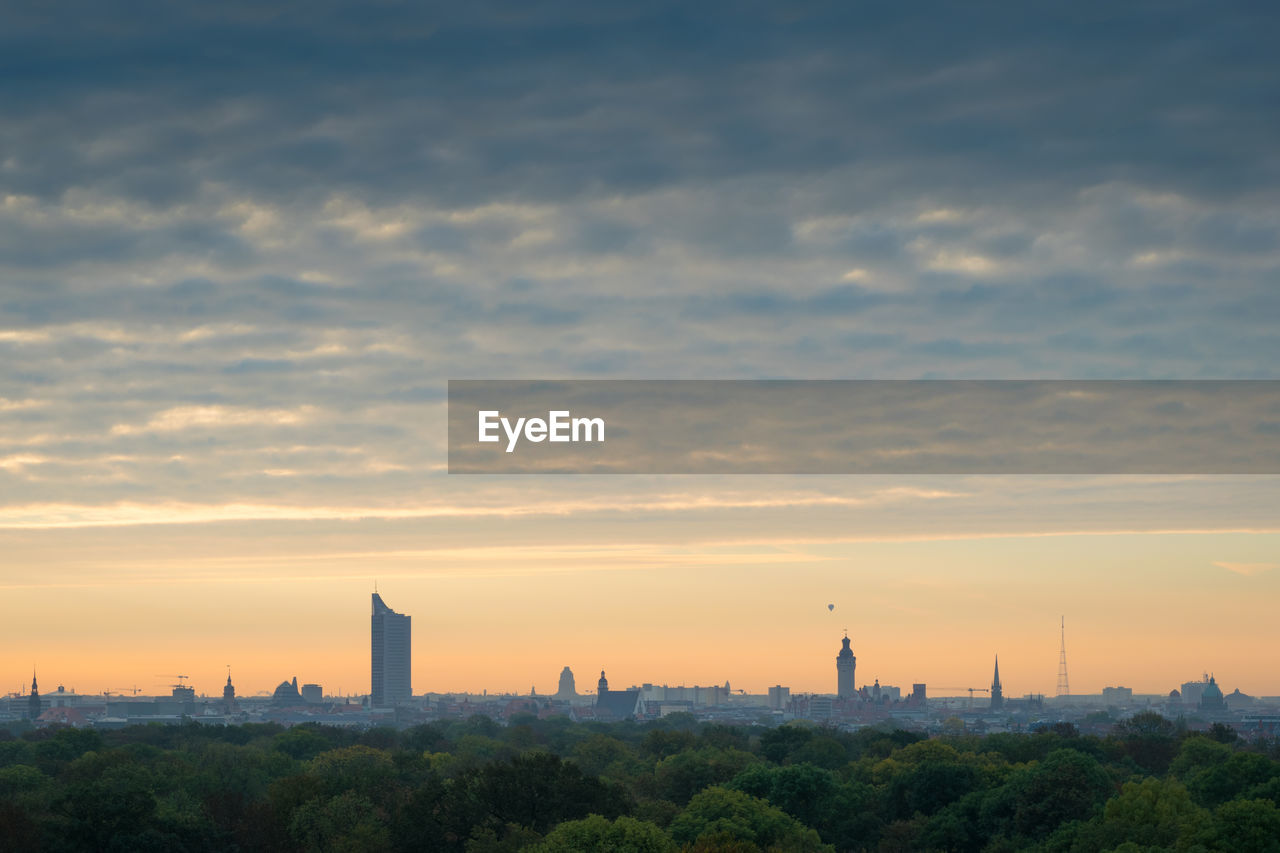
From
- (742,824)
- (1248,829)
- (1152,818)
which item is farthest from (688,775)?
(1248,829)

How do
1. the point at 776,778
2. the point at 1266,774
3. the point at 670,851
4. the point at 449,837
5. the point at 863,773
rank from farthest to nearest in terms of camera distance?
the point at 863,773 → the point at 776,778 → the point at 1266,774 → the point at 449,837 → the point at 670,851

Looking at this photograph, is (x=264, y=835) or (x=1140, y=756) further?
(x=1140, y=756)

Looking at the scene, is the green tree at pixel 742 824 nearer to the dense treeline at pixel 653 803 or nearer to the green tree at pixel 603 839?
the dense treeline at pixel 653 803

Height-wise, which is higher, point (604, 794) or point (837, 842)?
point (604, 794)

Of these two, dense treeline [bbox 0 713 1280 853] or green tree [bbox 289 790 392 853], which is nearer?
dense treeline [bbox 0 713 1280 853]

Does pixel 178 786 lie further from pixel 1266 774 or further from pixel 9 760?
pixel 1266 774

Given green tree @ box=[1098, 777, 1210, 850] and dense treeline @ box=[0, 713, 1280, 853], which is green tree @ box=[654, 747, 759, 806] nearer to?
dense treeline @ box=[0, 713, 1280, 853]

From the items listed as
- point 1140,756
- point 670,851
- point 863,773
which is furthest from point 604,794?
point 1140,756

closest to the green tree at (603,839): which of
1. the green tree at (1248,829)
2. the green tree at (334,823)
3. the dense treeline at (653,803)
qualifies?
the dense treeline at (653,803)

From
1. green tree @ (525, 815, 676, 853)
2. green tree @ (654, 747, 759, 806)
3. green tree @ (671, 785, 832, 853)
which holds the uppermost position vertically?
green tree @ (525, 815, 676, 853)

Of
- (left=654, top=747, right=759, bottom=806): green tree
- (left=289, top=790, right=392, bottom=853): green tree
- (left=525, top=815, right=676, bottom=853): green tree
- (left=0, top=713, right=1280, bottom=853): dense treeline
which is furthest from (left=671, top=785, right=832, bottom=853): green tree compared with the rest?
(left=654, top=747, right=759, bottom=806): green tree
